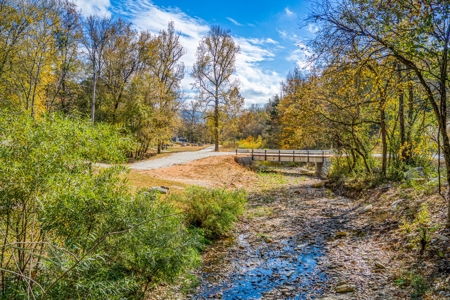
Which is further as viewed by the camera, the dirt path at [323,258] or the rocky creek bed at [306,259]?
the rocky creek bed at [306,259]

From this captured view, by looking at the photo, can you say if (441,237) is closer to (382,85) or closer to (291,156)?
(382,85)

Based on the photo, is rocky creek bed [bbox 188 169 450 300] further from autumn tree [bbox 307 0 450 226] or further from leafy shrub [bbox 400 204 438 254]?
autumn tree [bbox 307 0 450 226]

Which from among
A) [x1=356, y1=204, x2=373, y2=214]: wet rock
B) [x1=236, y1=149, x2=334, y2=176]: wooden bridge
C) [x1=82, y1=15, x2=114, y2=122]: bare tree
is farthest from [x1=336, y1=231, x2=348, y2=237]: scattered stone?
[x1=82, y1=15, x2=114, y2=122]: bare tree

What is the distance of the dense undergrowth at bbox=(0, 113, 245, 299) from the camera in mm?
2670

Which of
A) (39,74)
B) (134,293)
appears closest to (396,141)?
(134,293)

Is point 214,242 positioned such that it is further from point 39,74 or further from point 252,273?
point 39,74

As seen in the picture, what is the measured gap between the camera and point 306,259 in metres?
5.77

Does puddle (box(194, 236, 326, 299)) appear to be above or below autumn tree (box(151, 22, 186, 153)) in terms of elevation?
below

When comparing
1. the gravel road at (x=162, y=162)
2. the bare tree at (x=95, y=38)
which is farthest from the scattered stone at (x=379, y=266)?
the bare tree at (x=95, y=38)

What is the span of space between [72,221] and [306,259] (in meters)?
4.61

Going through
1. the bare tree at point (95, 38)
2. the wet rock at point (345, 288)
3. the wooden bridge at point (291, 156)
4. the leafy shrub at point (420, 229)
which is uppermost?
the bare tree at point (95, 38)

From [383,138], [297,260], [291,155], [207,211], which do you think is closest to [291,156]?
[291,155]

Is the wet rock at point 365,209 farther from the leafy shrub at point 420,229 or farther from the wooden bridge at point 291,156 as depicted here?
the wooden bridge at point 291,156

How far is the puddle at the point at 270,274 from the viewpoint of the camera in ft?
14.8
